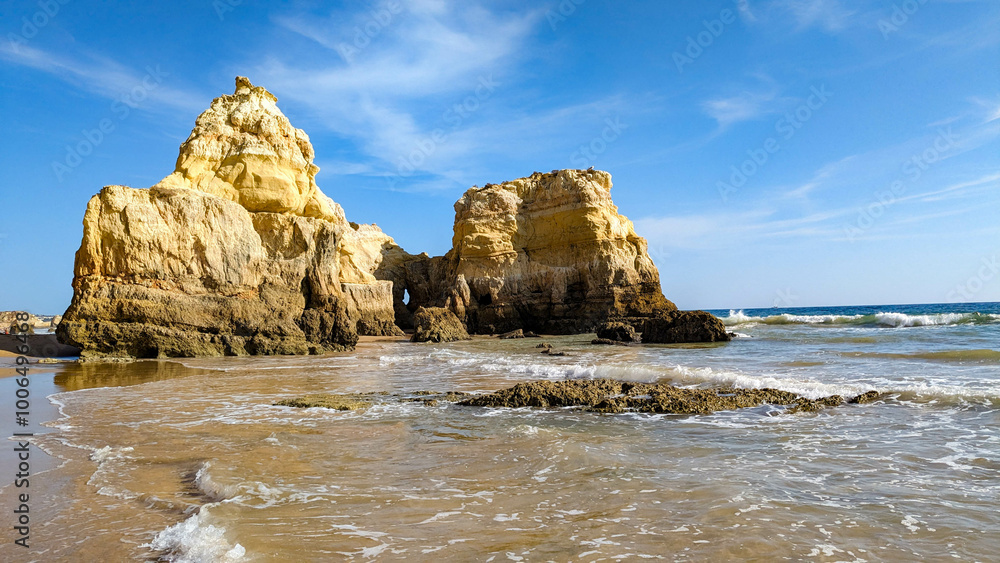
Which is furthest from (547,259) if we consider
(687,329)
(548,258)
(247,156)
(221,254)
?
(221,254)

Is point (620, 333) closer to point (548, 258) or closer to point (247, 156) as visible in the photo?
point (548, 258)

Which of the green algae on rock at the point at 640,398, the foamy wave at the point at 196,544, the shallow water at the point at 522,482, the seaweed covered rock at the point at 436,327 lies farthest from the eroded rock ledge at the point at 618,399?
the seaweed covered rock at the point at 436,327

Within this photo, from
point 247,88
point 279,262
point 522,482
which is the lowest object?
point 522,482

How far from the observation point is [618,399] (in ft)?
27.0

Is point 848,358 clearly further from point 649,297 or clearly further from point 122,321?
point 122,321

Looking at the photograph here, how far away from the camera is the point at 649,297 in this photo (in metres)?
33.4

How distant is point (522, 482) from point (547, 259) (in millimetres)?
33179

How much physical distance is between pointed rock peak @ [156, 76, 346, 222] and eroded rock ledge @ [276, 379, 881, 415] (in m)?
16.5

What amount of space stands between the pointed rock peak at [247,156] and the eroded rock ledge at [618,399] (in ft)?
54.3

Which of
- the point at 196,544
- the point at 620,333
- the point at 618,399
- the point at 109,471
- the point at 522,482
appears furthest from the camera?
the point at 620,333

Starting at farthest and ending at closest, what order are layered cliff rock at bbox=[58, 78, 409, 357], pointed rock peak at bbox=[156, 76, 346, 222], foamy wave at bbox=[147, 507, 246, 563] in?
pointed rock peak at bbox=[156, 76, 346, 222] < layered cliff rock at bbox=[58, 78, 409, 357] < foamy wave at bbox=[147, 507, 246, 563]

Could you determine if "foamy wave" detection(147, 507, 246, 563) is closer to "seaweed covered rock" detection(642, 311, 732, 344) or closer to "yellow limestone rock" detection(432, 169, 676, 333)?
"seaweed covered rock" detection(642, 311, 732, 344)

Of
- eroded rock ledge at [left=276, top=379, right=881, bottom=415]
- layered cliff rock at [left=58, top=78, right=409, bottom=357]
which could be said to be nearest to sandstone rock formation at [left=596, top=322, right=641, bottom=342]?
layered cliff rock at [left=58, top=78, right=409, bottom=357]

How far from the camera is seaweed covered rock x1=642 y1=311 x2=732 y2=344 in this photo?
2272 centimetres
